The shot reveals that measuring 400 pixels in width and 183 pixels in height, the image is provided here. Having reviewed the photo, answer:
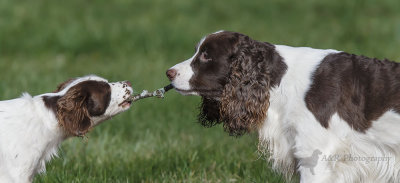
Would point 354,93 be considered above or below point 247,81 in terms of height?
below

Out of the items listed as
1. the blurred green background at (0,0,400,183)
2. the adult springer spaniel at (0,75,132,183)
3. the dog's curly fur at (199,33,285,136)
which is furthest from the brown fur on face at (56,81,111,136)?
the dog's curly fur at (199,33,285,136)

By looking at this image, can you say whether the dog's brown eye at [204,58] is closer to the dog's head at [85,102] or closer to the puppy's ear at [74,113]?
the dog's head at [85,102]

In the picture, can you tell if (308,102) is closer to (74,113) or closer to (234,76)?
(234,76)

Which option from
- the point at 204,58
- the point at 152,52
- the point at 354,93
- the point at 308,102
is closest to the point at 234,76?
the point at 204,58

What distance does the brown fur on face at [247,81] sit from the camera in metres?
4.85

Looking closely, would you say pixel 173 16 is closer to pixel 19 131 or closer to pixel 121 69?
pixel 121 69

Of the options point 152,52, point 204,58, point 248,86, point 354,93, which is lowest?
point 152,52

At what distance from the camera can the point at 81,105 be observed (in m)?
5.11

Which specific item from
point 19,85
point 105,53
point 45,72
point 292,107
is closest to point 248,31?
point 105,53

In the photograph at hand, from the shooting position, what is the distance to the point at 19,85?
880cm

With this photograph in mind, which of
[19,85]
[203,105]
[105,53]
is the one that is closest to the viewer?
[203,105]

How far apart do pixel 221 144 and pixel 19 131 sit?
2.36m

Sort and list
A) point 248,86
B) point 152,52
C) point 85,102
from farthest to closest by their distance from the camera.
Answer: point 152,52, point 85,102, point 248,86

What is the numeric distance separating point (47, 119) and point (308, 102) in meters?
1.96
